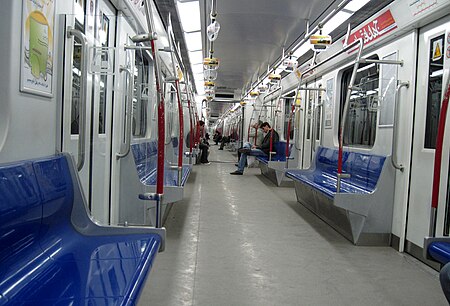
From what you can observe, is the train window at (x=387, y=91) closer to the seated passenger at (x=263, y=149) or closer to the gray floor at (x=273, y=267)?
the gray floor at (x=273, y=267)

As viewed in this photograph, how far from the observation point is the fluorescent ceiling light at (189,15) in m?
6.52

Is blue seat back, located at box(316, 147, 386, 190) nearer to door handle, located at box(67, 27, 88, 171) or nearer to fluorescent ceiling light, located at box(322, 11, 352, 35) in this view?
fluorescent ceiling light, located at box(322, 11, 352, 35)

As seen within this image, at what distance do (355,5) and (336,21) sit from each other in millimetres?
819

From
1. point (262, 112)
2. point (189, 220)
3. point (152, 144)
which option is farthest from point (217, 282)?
point (262, 112)

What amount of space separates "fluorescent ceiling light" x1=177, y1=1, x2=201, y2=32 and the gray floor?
337 cm

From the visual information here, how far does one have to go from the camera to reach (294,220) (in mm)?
5082

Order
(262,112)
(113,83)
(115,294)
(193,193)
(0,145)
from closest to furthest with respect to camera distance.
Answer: (115,294) → (0,145) → (113,83) → (193,193) → (262,112)

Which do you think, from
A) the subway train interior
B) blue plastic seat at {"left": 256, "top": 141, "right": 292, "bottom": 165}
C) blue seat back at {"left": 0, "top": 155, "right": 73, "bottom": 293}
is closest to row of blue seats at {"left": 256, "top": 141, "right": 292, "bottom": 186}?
blue plastic seat at {"left": 256, "top": 141, "right": 292, "bottom": 165}

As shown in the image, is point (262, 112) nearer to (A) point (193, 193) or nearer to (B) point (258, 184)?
(B) point (258, 184)

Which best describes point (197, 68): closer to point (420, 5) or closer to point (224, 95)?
point (224, 95)

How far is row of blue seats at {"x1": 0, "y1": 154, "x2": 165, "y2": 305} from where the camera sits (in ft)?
4.87

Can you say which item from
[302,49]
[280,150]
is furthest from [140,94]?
[280,150]

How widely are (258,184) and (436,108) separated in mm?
5012

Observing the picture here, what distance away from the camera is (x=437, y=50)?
11.8 feet
